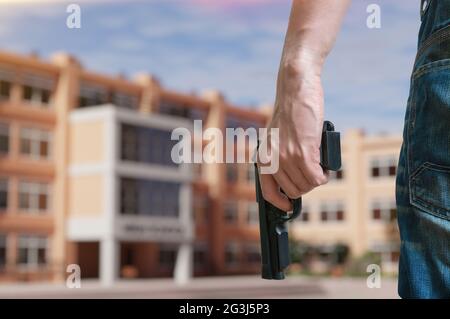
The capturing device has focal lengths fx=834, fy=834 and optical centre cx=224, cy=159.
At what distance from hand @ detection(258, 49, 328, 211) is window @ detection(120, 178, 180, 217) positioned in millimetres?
32524

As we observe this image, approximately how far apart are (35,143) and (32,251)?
4.34 meters

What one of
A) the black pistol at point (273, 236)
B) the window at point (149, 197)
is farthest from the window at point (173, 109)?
the black pistol at point (273, 236)

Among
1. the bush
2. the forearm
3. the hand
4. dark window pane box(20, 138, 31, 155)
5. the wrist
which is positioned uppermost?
dark window pane box(20, 138, 31, 155)

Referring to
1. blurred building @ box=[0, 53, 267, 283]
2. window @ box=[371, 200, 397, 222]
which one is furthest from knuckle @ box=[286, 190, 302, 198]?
window @ box=[371, 200, 397, 222]

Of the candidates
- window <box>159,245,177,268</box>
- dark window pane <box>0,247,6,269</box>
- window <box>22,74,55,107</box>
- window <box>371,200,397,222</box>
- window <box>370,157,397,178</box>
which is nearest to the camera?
dark window pane <box>0,247,6,269</box>

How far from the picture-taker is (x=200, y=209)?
41.8 metres

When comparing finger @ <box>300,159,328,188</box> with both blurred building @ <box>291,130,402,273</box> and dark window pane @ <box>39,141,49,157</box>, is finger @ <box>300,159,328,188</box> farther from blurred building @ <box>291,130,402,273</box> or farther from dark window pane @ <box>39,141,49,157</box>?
blurred building @ <box>291,130,402,273</box>

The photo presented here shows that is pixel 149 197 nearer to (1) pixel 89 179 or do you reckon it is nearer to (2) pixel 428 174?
(1) pixel 89 179

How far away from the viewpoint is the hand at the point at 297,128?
44.9 inches

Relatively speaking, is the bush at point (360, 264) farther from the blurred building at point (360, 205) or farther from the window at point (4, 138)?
the window at point (4, 138)

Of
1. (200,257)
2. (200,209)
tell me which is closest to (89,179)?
(200,209)

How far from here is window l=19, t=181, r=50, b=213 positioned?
107 feet

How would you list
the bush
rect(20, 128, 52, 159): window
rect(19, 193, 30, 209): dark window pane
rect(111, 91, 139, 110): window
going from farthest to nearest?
the bush < rect(111, 91, 139, 110): window < rect(20, 128, 52, 159): window < rect(19, 193, 30, 209): dark window pane
